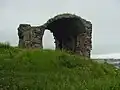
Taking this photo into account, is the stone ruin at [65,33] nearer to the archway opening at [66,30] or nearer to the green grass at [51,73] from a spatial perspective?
the archway opening at [66,30]

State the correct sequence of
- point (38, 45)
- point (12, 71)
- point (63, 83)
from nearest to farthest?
point (63, 83) < point (12, 71) < point (38, 45)

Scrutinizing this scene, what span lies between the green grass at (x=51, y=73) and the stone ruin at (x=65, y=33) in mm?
A: 6637

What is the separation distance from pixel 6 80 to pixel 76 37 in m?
15.8

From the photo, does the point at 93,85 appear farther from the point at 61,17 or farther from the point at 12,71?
the point at 61,17

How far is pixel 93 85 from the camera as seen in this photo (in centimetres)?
1170

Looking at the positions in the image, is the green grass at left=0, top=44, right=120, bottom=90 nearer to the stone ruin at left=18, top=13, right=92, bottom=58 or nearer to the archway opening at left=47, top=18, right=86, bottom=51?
the stone ruin at left=18, top=13, right=92, bottom=58

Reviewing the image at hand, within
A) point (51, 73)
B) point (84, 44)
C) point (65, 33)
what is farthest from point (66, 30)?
point (51, 73)

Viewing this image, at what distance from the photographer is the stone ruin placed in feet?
82.9

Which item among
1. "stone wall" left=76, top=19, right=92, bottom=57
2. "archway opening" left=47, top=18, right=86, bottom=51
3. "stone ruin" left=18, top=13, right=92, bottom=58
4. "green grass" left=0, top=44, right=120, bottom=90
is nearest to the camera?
"green grass" left=0, top=44, right=120, bottom=90

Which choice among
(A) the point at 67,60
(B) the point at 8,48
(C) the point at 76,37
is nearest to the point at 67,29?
(C) the point at 76,37

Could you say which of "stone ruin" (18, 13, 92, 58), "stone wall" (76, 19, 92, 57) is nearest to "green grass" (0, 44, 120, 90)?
"stone ruin" (18, 13, 92, 58)

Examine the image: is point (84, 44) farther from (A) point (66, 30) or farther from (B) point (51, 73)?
(B) point (51, 73)

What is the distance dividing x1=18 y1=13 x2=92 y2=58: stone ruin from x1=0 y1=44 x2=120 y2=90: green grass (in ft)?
21.8

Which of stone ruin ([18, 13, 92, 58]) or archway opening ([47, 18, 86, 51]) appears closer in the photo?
stone ruin ([18, 13, 92, 58])
